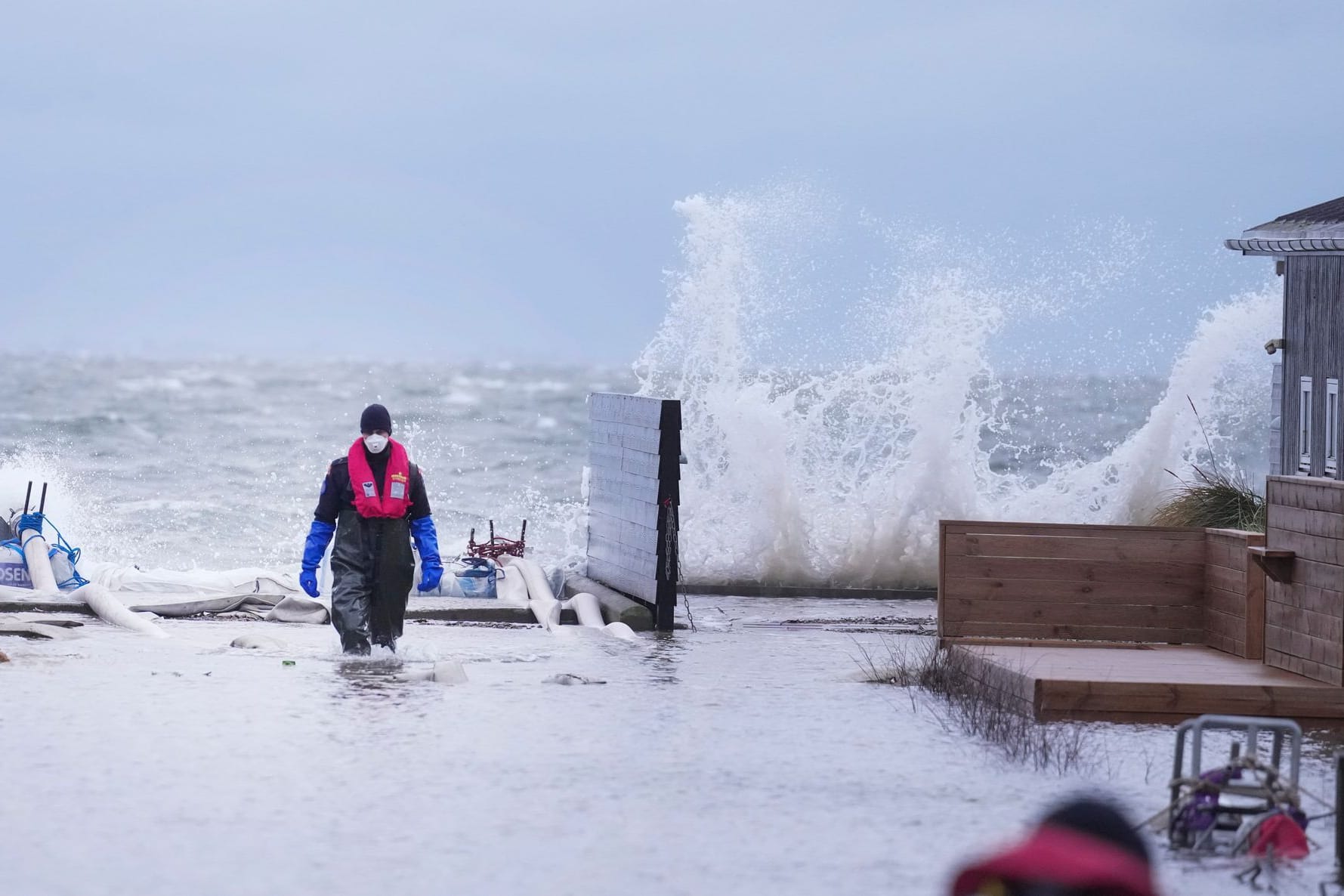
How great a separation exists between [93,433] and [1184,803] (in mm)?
59504

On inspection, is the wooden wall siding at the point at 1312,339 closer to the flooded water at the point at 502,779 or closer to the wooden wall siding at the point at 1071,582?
the wooden wall siding at the point at 1071,582

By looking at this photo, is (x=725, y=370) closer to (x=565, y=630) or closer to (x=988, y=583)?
(x=565, y=630)

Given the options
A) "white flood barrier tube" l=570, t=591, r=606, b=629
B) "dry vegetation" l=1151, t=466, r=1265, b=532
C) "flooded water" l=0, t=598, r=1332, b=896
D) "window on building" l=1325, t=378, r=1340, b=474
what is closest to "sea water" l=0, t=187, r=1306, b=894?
"flooded water" l=0, t=598, r=1332, b=896

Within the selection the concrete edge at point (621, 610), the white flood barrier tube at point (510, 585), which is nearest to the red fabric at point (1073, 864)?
the concrete edge at point (621, 610)

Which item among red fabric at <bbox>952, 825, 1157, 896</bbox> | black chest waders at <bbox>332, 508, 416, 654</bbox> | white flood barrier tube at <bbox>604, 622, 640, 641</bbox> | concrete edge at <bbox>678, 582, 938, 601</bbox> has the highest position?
red fabric at <bbox>952, 825, 1157, 896</bbox>

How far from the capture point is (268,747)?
346 inches

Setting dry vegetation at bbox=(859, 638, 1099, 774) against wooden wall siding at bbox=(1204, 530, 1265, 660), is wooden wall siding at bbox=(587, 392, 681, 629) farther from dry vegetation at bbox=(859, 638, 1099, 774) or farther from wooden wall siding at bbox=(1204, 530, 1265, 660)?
wooden wall siding at bbox=(1204, 530, 1265, 660)

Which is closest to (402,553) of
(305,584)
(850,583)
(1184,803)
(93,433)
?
(305,584)

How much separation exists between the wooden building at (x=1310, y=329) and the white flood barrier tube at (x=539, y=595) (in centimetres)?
691

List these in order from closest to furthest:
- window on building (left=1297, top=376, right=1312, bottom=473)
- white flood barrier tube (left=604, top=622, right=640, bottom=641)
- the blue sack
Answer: white flood barrier tube (left=604, top=622, right=640, bottom=641) < the blue sack < window on building (left=1297, top=376, right=1312, bottom=473)

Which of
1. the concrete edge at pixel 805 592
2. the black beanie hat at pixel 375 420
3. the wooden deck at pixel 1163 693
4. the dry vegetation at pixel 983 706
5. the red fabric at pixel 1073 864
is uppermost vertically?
the black beanie hat at pixel 375 420

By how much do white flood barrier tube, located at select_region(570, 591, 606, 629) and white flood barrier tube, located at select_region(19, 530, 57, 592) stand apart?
439 centimetres

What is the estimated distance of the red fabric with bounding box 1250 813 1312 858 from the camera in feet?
22.0

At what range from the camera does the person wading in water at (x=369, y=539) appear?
12055 mm
